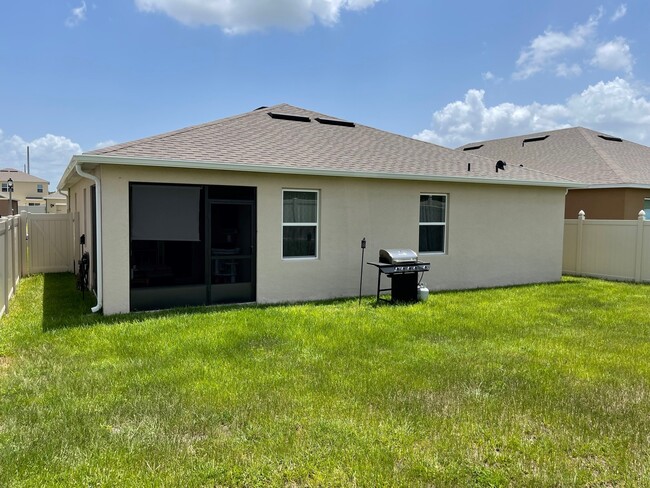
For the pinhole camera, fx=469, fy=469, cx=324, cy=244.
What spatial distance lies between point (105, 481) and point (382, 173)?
8285 mm

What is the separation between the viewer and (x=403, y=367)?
5.67 m

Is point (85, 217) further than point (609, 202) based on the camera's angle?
No

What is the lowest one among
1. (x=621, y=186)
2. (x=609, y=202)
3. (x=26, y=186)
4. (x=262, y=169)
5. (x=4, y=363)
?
(x=4, y=363)

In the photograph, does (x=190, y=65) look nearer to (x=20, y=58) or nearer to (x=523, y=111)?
(x=20, y=58)

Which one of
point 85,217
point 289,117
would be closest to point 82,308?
point 85,217

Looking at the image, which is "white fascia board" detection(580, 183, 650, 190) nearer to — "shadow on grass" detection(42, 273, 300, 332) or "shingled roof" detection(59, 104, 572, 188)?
"shingled roof" detection(59, 104, 572, 188)

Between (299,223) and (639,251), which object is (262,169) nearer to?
(299,223)

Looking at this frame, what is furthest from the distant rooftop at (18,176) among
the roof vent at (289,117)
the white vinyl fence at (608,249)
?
the white vinyl fence at (608,249)

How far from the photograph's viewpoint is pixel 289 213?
9.88 meters

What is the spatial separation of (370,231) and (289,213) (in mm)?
2014

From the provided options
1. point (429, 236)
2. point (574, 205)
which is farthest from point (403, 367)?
point (574, 205)

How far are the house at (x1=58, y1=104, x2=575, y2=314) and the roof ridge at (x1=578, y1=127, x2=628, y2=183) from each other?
4.18 m

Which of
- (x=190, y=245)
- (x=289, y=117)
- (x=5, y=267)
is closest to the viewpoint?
(x=5, y=267)

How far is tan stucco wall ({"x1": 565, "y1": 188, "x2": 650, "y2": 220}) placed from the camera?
15.4 metres
